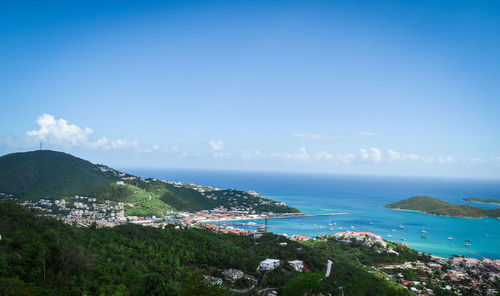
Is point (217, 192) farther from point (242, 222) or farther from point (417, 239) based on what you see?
Result: point (417, 239)

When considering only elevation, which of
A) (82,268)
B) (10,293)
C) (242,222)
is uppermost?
(10,293)

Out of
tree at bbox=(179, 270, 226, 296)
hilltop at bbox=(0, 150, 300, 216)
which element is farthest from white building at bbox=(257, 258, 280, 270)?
hilltop at bbox=(0, 150, 300, 216)

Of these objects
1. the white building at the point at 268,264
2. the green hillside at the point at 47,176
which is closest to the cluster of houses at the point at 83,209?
the green hillside at the point at 47,176

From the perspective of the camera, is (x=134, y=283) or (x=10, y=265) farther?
(x=134, y=283)

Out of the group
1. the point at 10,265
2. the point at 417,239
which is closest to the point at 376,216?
the point at 417,239

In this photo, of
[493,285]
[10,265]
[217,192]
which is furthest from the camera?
[217,192]

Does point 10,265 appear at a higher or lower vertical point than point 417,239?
higher

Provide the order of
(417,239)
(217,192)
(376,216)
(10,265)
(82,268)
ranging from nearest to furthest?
1. (10,265)
2. (82,268)
3. (417,239)
4. (376,216)
5. (217,192)

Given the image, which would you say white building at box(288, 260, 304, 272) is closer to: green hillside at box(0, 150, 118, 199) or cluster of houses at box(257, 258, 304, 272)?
cluster of houses at box(257, 258, 304, 272)
